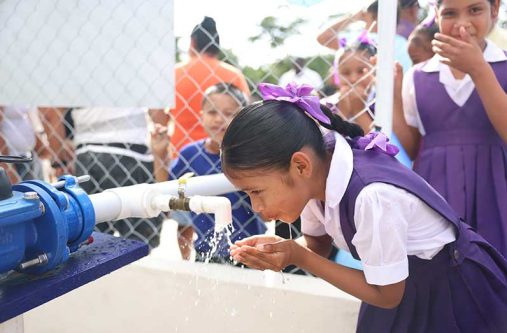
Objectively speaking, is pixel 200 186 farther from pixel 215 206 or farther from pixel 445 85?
pixel 445 85

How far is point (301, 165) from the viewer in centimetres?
114

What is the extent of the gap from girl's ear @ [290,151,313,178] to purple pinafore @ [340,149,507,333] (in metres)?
0.10

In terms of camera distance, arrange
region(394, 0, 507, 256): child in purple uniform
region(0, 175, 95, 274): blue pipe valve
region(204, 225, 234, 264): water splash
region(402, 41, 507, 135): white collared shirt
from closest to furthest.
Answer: region(0, 175, 95, 274): blue pipe valve
region(204, 225, 234, 264): water splash
region(394, 0, 507, 256): child in purple uniform
region(402, 41, 507, 135): white collared shirt

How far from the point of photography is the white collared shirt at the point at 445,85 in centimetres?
163

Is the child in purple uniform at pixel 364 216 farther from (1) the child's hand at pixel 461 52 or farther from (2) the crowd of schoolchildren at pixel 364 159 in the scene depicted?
(1) the child's hand at pixel 461 52

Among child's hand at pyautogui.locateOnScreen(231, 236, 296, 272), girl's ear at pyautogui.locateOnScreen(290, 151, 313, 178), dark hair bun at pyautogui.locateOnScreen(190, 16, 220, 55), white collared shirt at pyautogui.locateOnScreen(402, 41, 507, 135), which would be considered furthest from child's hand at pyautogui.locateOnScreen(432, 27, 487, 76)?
dark hair bun at pyautogui.locateOnScreen(190, 16, 220, 55)

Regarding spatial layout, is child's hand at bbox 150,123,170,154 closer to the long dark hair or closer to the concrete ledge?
the concrete ledge

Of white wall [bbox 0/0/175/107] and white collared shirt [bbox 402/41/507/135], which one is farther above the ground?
white wall [bbox 0/0/175/107]

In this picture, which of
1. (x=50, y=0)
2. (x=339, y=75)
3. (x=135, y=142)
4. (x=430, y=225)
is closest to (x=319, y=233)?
(x=430, y=225)

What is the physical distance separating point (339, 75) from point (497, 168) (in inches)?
25.8

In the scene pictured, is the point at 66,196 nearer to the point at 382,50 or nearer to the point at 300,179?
the point at 300,179

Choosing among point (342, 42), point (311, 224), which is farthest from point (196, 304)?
point (342, 42)

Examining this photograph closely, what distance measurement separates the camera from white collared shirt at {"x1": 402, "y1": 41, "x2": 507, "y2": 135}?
1630 millimetres

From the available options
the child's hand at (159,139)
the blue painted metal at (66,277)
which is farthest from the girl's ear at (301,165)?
the child's hand at (159,139)
